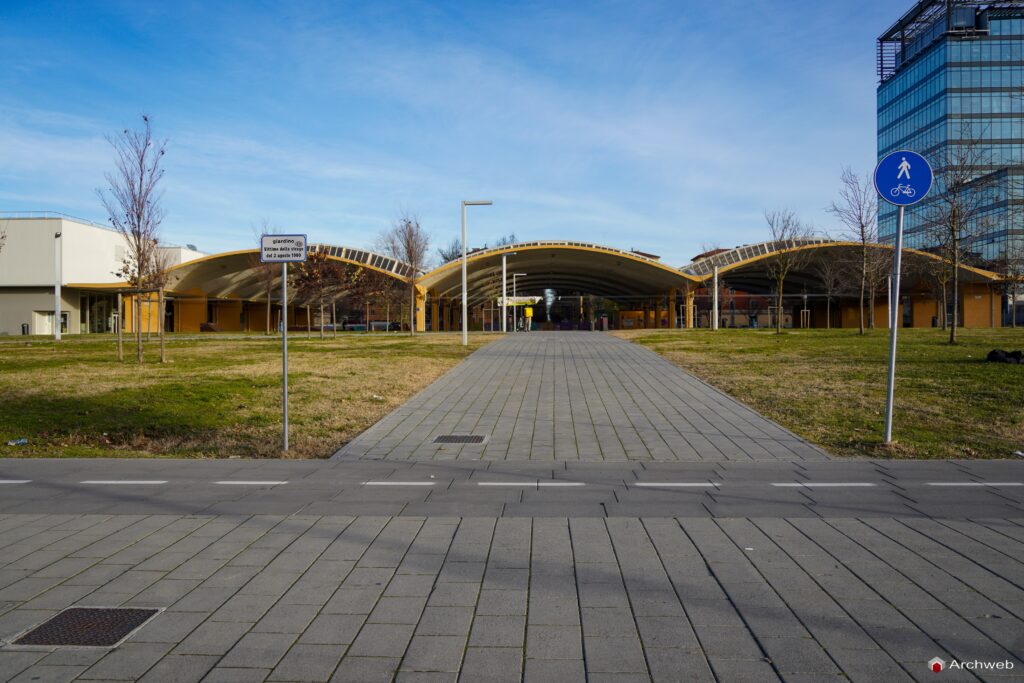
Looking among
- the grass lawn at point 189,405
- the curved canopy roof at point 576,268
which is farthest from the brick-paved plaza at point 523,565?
the curved canopy roof at point 576,268

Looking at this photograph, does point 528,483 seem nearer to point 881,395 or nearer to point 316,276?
point 881,395

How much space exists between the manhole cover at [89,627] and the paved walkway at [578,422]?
4790mm

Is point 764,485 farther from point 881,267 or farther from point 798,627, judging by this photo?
point 881,267

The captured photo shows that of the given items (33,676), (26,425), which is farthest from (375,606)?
(26,425)

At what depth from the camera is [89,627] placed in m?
3.74

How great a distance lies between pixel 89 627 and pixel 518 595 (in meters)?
2.28

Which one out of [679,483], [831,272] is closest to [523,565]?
[679,483]

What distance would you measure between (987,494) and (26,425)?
12182 millimetres

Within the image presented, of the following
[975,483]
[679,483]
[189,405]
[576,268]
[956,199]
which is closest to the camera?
[975,483]

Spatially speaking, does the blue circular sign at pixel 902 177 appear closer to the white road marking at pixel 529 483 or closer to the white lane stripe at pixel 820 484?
the white lane stripe at pixel 820 484

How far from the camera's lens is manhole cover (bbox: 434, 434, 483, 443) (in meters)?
9.77

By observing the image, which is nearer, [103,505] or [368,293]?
[103,505]

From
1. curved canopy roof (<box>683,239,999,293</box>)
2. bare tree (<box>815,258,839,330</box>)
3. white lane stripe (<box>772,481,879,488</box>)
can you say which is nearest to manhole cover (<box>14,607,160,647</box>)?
white lane stripe (<box>772,481,879,488</box>)

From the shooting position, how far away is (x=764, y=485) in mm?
7074
